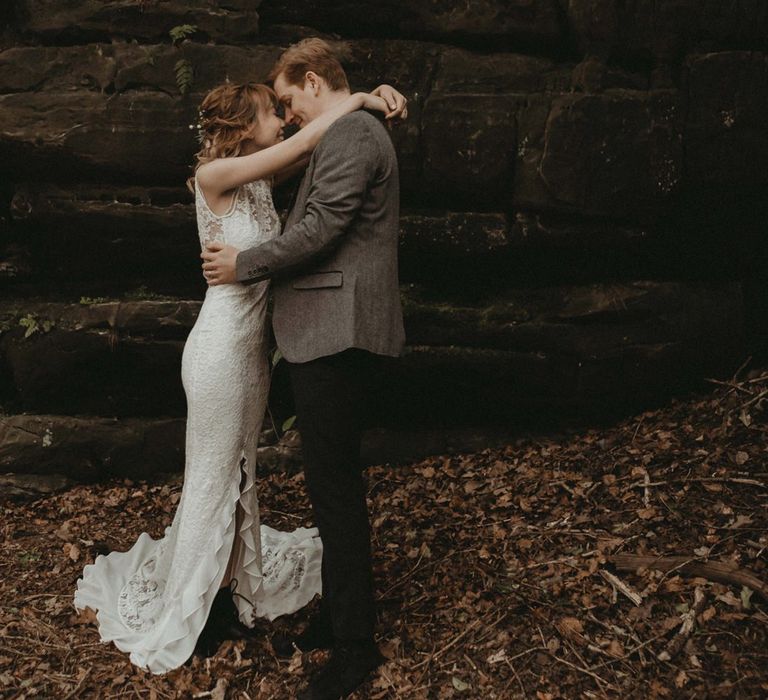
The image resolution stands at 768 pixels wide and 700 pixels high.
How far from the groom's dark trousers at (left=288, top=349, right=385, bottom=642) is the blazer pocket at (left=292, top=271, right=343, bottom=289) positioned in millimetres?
362

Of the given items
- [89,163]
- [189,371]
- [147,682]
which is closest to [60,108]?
[89,163]

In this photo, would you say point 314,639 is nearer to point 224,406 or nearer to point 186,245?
point 224,406

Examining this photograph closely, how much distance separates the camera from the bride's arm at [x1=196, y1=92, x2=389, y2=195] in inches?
163

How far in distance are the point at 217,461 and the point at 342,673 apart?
1410 millimetres

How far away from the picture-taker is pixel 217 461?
4676 mm

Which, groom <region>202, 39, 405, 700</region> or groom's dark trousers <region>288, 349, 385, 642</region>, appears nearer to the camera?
groom <region>202, 39, 405, 700</region>

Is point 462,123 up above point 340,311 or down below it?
above

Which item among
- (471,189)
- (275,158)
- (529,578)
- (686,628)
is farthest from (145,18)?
(686,628)

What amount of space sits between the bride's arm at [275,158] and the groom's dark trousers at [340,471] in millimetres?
1111

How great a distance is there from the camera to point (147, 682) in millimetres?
4578

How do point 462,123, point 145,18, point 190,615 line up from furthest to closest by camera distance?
point 145,18, point 462,123, point 190,615

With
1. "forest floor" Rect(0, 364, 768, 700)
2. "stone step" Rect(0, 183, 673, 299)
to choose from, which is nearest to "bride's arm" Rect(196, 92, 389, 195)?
"forest floor" Rect(0, 364, 768, 700)

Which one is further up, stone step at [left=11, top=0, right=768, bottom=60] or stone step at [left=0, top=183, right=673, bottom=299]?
stone step at [left=11, top=0, right=768, bottom=60]

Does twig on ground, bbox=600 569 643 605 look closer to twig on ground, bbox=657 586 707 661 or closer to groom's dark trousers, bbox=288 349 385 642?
twig on ground, bbox=657 586 707 661
